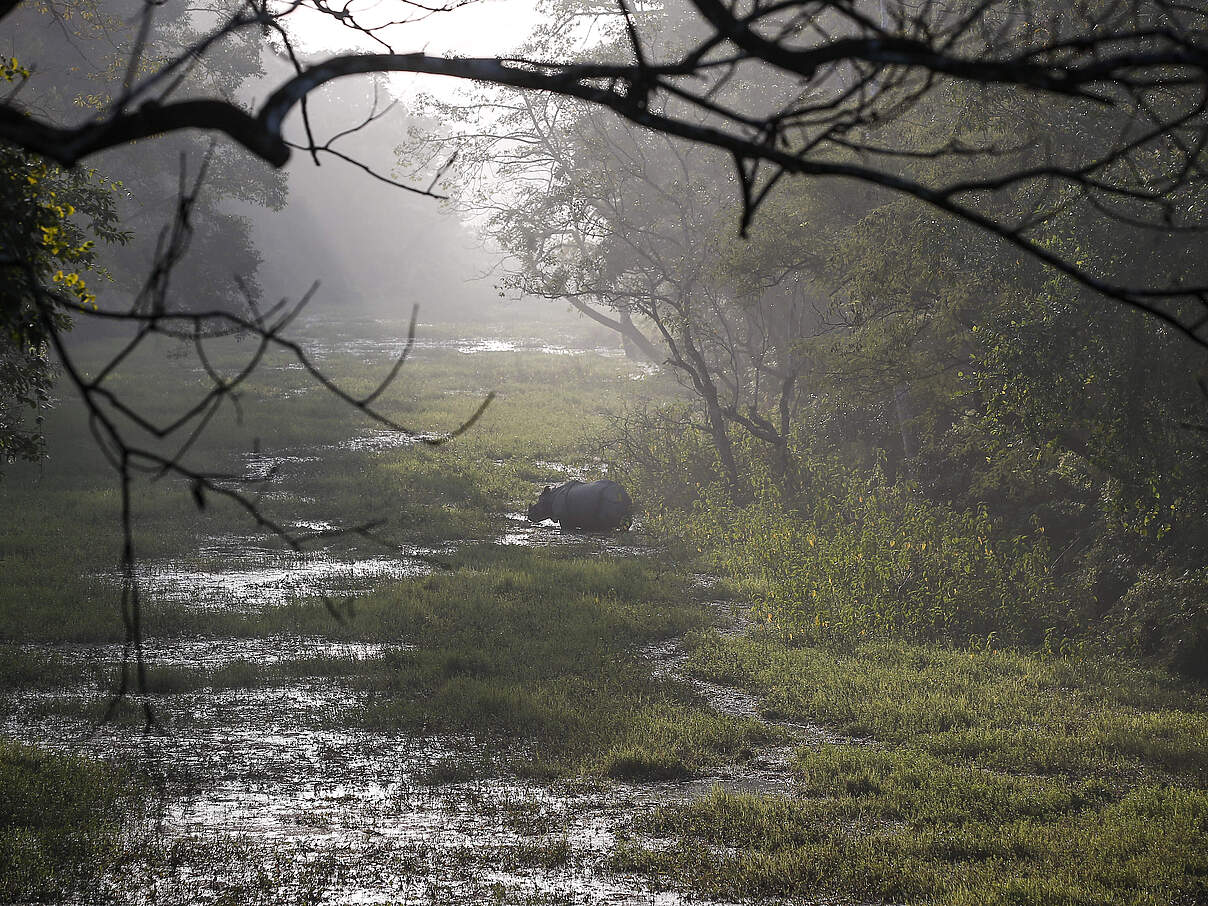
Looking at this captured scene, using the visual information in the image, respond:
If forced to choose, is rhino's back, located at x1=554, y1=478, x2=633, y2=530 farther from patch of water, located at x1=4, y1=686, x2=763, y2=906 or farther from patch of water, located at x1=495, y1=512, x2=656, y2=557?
patch of water, located at x1=4, y1=686, x2=763, y2=906

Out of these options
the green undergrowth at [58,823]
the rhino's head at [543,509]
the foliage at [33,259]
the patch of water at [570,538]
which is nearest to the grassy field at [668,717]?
the green undergrowth at [58,823]

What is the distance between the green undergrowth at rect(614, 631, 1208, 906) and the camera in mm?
5840

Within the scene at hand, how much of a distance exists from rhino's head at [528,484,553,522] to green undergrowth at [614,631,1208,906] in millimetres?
7317

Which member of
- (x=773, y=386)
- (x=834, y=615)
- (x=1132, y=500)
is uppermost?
(x=773, y=386)

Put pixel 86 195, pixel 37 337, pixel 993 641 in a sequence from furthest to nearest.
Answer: pixel 993 641, pixel 86 195, pixel 37 337

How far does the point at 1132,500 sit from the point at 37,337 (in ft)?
31.4

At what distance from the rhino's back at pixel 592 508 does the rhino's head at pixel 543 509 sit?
0.18m

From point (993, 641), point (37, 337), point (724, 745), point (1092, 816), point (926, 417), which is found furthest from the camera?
point (926, 417)

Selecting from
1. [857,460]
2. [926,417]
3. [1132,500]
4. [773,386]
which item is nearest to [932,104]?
[926,417]

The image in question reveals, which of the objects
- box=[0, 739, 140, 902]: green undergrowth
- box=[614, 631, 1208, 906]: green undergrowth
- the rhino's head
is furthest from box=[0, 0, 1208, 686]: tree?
the rhino's head

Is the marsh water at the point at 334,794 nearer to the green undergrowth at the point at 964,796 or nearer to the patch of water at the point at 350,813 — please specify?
the patch of water at the point at 350,813

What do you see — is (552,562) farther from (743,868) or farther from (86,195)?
(743,868)

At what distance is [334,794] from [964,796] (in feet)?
14.2

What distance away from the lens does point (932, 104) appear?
15945 mm
